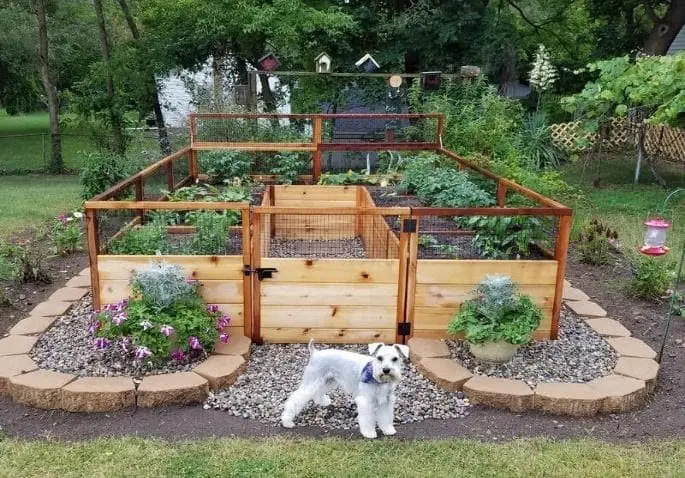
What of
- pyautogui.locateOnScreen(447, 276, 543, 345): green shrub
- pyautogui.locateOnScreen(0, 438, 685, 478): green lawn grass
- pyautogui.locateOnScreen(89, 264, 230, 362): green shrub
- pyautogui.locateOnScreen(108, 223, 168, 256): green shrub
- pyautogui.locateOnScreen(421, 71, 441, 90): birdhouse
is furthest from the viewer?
pyautogui.locateOnScreen(421, 71, 441, 90): birdhouse

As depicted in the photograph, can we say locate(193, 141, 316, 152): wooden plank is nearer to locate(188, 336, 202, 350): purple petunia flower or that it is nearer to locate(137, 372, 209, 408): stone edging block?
locate(188, 336, 202, 350): purple petunia flower

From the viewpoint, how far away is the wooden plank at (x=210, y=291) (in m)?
3.76

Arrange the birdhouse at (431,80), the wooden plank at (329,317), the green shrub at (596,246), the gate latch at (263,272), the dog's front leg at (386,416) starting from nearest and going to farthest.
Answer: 1. the dog's front leg at (386,416)
2. the gate latch at (263,272)
3. the wooden plank at (329,317)
4. the green shrub at (596,246)
5. the birdhouse at (431,80)

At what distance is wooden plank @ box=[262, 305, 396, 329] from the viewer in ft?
12.7

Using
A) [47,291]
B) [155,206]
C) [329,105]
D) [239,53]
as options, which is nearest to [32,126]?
[239,53]

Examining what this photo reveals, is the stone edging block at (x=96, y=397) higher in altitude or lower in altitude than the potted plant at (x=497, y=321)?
lower

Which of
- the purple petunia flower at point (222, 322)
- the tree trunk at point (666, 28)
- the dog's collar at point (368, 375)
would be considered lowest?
the purple petunia flower at point (222, 322)

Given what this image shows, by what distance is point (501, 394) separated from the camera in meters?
3.24

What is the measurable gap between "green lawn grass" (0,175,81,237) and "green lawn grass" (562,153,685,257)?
6.60 meters

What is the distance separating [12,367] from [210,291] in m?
1.19

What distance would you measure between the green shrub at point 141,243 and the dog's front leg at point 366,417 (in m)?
1.87

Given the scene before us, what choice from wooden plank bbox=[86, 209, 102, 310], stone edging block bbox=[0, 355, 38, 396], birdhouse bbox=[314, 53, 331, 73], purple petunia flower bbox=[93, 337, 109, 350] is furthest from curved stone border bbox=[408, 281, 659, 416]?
birdhouse bbox=[314, 53, 331, 73]

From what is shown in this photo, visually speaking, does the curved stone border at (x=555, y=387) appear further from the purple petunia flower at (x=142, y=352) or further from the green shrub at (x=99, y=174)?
the green shrub at (x=99, y=174)

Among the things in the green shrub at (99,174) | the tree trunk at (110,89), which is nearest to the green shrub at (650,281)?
the green shrub at (99,174)
